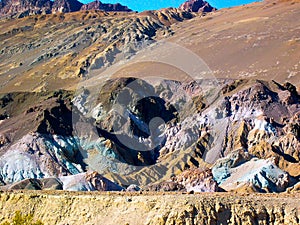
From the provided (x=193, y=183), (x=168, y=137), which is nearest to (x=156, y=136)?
(x=168, y=137)

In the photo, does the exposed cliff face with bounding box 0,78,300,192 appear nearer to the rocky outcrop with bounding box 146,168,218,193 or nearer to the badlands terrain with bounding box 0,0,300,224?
the badlands terrain with bounding box 0,0,300,224

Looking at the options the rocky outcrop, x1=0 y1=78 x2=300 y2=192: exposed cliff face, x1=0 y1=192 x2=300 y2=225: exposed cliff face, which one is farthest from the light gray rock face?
x1=0 y1=192 x2=300 y2=225: exposed cliff face

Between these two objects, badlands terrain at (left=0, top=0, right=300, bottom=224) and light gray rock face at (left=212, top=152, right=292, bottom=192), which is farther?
light gray rock face at (left=212, top=152, right=292, bottom=192)

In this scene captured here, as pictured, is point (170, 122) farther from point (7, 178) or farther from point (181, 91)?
point (7, 178)

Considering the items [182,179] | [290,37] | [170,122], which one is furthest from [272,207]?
[290,37]

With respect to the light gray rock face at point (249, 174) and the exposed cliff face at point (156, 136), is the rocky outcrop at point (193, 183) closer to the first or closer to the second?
the light gray rock face at point (249, 174)

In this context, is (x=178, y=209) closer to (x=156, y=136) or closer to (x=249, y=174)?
(x=249, y=174)

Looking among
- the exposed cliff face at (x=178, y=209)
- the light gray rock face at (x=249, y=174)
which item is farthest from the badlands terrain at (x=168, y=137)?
the light gray rock face at (x=249, y=174)
